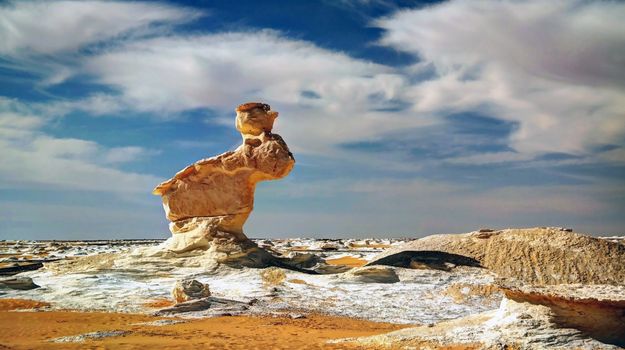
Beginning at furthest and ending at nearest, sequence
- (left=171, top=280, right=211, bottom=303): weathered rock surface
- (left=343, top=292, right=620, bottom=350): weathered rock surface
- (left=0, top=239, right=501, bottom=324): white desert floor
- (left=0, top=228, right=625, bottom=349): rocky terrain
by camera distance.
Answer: (left=0, top=239, right=501, bottom=324): white desert floor
(left=171, top=280, right=211, bottom=303): weathered rock surface
(left=0, top=228, right=625, bottom=349): rocky terrain
(left=343, top=292, right=620, bottom=350): weathered rock surface

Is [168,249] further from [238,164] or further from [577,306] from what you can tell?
[577,306]

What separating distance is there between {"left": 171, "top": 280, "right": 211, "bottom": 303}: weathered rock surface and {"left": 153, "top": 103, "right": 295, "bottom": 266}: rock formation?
6051mm

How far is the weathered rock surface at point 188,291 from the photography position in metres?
17.2

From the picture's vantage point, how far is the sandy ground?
36.6ft

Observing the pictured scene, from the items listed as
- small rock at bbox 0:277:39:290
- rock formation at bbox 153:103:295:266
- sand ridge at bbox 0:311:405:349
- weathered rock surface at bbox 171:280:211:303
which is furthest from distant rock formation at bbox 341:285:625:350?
small rock at bbox 0:277:39:290

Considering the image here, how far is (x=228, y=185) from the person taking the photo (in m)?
25.2

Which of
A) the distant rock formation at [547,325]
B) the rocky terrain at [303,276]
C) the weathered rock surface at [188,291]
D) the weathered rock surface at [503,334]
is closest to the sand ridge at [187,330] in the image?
the rocky terrain at [303,276]

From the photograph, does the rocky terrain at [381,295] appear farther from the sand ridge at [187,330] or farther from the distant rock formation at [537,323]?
the sand ridge at [187,330]

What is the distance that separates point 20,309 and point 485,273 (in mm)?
16917

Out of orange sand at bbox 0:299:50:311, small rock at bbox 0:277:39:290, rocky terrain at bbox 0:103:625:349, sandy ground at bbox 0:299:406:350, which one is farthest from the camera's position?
small rock at bbox 0:277:39:290

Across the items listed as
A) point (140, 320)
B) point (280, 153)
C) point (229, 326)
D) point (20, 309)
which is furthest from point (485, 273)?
point (20, 309)

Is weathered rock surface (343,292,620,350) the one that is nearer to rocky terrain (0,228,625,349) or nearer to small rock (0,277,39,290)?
rocky terrain (0,228,625,349)

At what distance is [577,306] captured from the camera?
9.71 metres

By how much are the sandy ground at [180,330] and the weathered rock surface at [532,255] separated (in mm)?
8198
